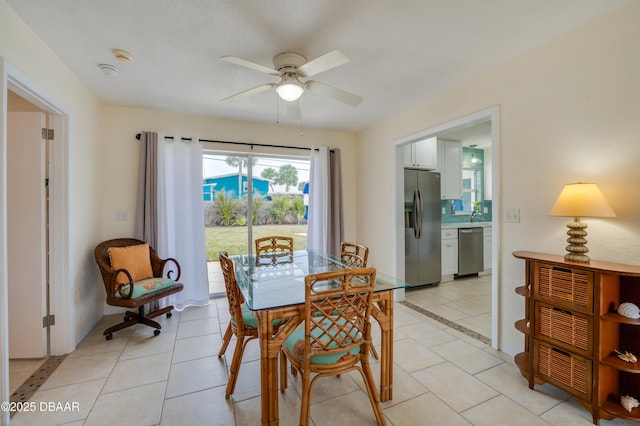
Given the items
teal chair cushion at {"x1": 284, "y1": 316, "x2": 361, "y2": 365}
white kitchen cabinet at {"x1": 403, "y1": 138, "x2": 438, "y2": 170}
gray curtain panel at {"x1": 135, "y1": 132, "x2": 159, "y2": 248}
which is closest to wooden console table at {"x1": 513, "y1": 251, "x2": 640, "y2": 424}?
teal chair cushion at {"x1": 284, "y1": 316, "x2": 361, "y2": 365}

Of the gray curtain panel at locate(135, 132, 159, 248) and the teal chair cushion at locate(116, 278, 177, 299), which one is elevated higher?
the gray curtain panel at locate(135, 132, 159, 248)

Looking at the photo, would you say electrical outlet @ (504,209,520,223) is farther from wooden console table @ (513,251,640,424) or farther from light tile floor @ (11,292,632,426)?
light tile floor @ (11,292,632,426)

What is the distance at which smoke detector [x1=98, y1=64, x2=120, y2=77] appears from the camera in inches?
95.2

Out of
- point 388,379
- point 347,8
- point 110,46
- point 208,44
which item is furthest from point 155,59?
point 388,379

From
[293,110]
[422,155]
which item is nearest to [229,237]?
[293,110]

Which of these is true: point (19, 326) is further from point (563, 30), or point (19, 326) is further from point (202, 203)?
point (563, 30)

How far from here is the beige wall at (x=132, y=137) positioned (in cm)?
336

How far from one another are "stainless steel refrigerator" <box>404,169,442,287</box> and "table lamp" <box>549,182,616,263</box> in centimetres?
231

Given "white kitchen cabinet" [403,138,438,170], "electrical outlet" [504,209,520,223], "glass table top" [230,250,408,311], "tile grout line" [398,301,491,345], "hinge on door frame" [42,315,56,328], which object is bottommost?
"tile grout line" [398,301,491,345]

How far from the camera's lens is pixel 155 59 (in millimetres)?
2324

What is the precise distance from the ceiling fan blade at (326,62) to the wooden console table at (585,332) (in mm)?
1912

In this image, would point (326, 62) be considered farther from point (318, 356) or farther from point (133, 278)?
point (133, 278)

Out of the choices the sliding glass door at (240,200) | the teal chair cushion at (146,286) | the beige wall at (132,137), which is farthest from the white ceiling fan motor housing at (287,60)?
the teal chair cushion at (146,286)

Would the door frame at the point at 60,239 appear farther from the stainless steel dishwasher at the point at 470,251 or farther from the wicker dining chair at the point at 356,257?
the stainless steel dishwasher at the point at 470,251
